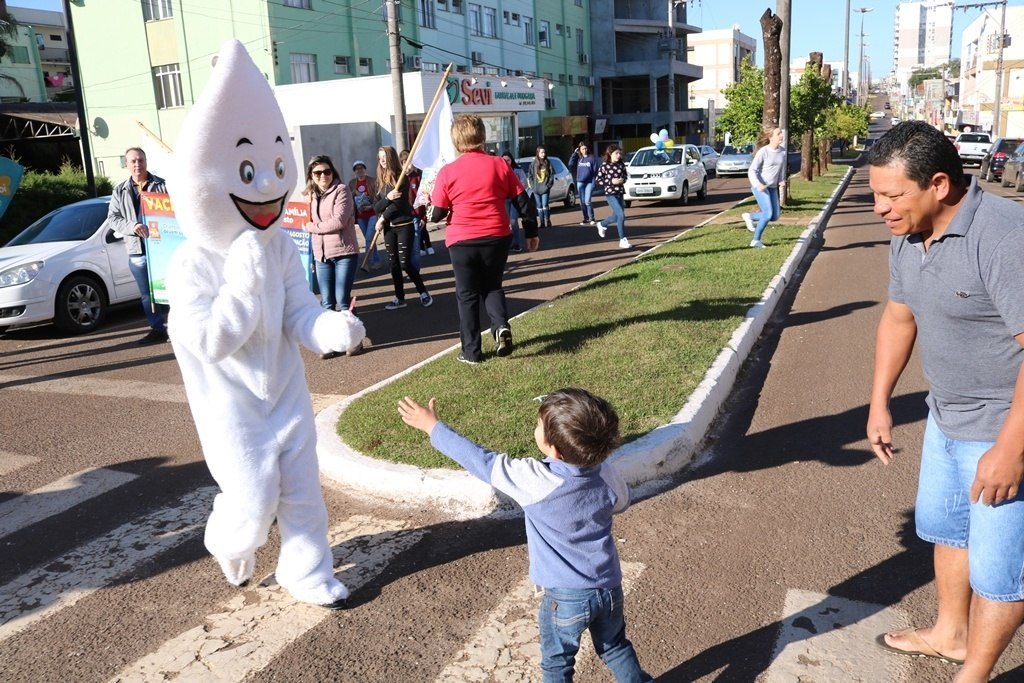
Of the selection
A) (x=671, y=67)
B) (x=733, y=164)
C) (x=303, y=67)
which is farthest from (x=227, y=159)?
(x=671, y=67)

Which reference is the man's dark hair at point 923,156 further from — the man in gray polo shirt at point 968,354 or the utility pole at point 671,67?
the utility pole at point 671,67

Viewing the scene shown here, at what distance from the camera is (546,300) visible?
35.5 ft

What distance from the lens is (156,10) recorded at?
3262 cm

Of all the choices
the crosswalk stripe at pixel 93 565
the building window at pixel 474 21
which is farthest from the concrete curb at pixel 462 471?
the building window at pixel 474 21

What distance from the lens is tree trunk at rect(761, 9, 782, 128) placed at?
21094 millimetres

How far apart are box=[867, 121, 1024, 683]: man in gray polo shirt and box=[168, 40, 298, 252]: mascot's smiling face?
2370 mm

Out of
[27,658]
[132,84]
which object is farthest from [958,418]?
[132,84]

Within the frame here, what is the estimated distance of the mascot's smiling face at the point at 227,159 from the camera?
11.4ft

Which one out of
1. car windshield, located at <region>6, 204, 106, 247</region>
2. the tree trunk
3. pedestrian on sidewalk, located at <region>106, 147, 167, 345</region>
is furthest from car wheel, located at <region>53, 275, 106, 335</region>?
the tree trunk

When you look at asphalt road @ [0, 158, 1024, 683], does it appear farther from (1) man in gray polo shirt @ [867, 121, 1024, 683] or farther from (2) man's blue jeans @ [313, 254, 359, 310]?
(2) man's blue jeans @ [313, 254, 359, 310]

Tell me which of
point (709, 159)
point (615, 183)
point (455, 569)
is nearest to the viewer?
point (455, 569)

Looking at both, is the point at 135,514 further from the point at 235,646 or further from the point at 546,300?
the point at 546,300

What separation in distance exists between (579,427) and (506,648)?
115cm

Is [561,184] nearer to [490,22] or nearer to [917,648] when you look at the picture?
[917,648]
